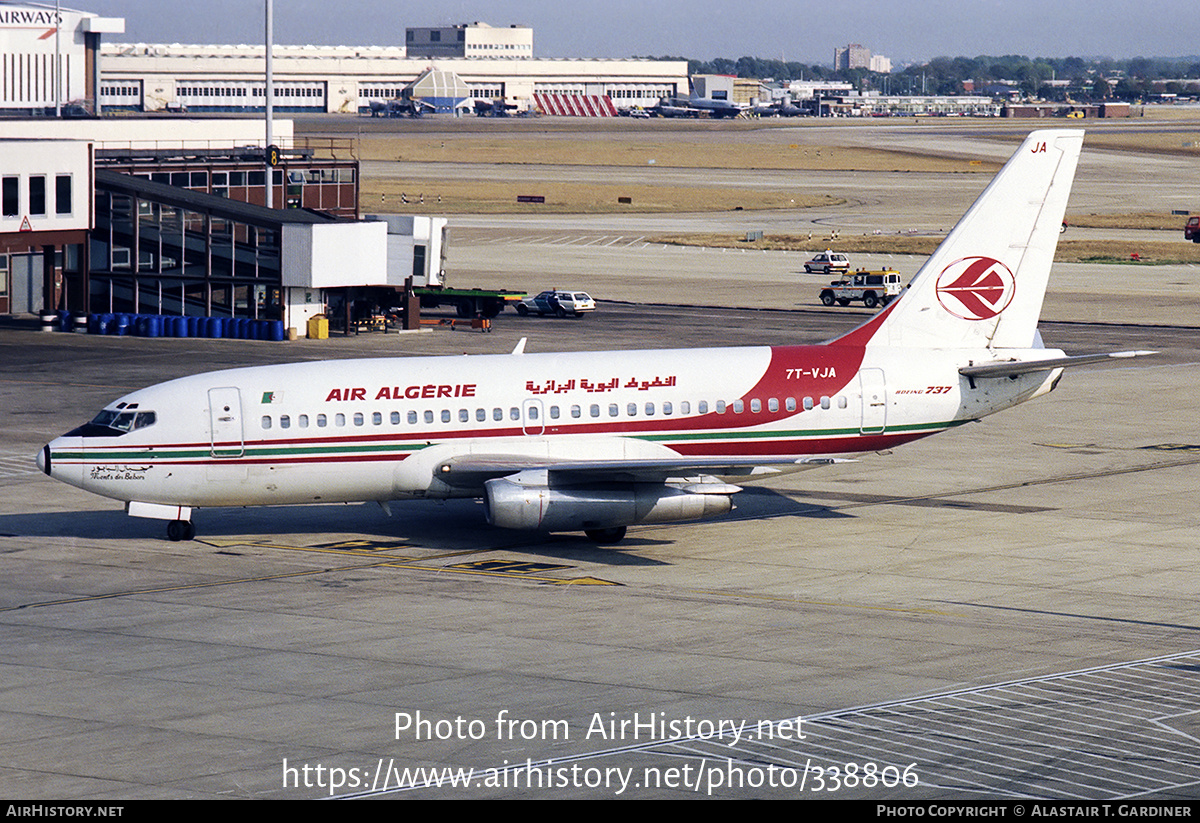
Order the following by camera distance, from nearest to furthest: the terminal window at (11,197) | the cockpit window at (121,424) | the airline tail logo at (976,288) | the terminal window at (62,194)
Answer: the cockpit window at (121,424)
the airline tail logo at (976,288)
the terminal window at (11,197)
the terminal window at (62,194)

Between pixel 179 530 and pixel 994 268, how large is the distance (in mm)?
22960

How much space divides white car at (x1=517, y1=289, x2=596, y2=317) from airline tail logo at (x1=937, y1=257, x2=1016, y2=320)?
51383 mm

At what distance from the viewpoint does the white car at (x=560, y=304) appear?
3674 inches

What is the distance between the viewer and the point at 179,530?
39531mm

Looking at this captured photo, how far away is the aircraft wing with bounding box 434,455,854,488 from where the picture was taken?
36906 mm

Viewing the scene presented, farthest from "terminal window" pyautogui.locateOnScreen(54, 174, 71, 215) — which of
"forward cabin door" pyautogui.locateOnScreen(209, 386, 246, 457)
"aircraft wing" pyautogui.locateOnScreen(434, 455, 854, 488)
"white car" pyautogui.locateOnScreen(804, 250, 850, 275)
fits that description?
"white car" pyautogui.locateOnScreen(804, 250, 850, 275)

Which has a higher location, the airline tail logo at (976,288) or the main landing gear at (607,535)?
the airline tail logo at (976,288)

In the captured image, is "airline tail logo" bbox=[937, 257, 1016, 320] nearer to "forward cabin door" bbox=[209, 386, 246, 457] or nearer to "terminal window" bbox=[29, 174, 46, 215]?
"forward cabin door" bbox=[209, 386, 246, 457]

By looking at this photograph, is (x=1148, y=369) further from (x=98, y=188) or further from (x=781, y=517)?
(x=98, y=188)

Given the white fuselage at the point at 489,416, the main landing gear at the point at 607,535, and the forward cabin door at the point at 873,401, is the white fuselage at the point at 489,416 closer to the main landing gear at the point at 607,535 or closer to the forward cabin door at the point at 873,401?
the forward cabin door at the point at 873,401

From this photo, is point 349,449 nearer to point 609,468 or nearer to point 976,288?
point 609,468

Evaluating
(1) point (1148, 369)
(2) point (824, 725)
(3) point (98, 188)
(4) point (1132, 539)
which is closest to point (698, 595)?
(2) point (824, 725)

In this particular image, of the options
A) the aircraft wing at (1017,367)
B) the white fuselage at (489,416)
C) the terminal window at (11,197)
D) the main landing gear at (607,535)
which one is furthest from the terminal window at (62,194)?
the aircraft wing at (1017,367)

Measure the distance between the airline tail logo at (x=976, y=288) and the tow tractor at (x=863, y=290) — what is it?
56.8 metres
